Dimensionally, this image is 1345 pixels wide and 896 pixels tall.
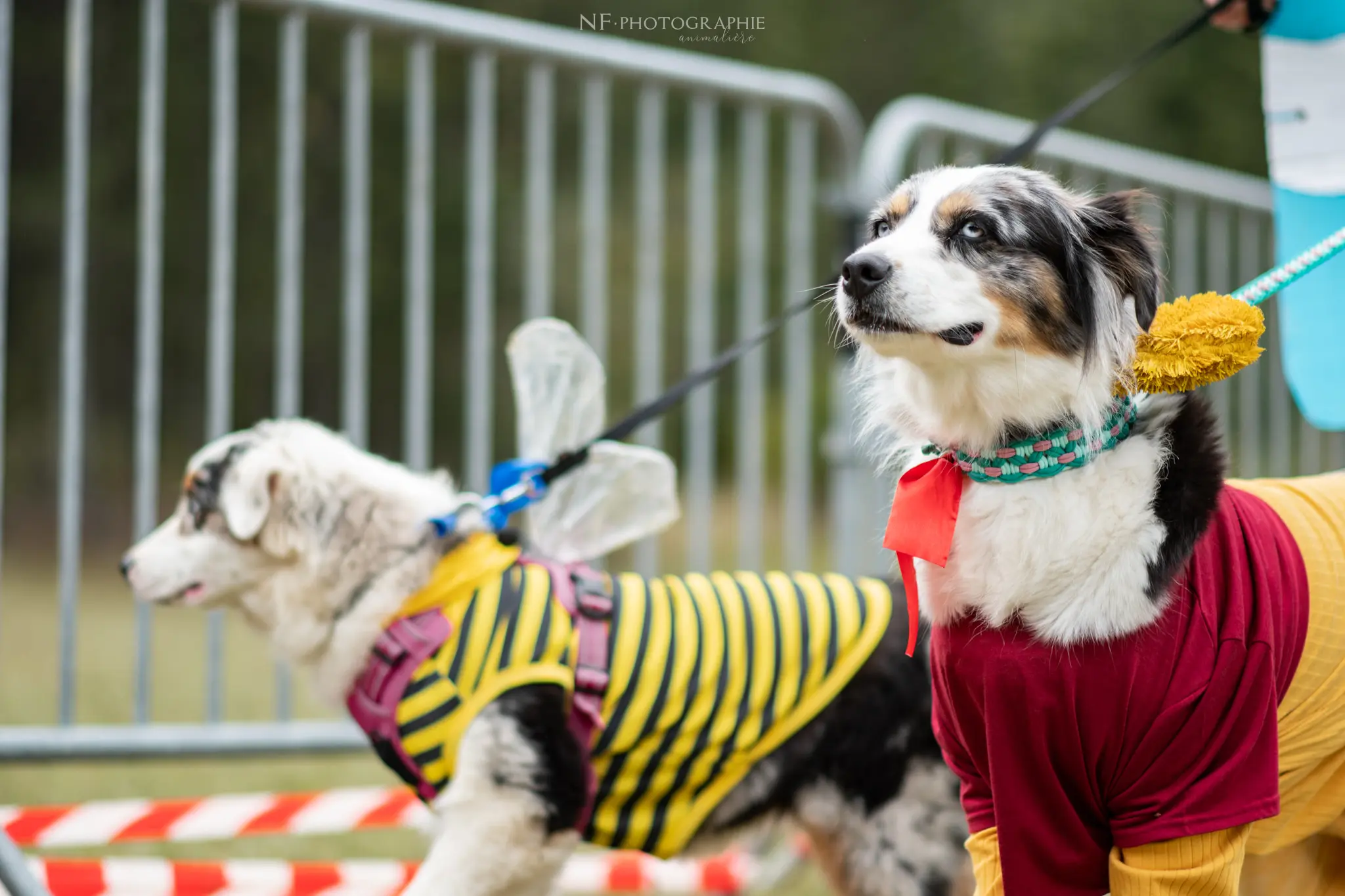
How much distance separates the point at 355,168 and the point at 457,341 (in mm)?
8849

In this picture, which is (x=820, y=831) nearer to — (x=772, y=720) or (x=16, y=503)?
(x=772, y=720)

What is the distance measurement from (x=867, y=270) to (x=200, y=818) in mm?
2434

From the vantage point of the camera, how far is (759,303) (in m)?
4.51

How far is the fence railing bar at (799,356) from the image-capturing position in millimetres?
4277

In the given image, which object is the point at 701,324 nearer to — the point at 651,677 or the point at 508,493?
the point at 508,493

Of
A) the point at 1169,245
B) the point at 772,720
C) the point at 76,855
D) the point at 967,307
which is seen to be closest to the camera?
the point at 967,307

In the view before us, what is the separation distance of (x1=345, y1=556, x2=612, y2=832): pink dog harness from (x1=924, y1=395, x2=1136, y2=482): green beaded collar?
3.50ft

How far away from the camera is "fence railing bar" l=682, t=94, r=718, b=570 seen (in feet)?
13.4

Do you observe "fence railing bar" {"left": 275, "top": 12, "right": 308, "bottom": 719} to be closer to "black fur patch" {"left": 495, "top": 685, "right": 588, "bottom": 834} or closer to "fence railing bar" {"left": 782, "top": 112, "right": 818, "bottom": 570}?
"black fur patch" {"left": 495, "top": 685, "right": 588, "bottom": 834}

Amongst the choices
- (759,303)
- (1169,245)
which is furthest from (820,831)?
(1169,245)

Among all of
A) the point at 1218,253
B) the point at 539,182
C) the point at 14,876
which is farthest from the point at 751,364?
the point at 14,876

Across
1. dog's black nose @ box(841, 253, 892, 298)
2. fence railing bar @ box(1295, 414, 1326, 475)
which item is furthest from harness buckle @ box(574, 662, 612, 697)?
fence railing bar @ box(1295, 414, 1326, 475)

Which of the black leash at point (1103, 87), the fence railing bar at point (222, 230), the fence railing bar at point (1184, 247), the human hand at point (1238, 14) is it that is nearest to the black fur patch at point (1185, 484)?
the black leash at point (1103, 87)

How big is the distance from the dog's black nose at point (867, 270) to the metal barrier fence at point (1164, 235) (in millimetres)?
1927
